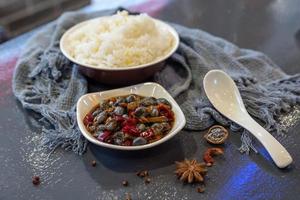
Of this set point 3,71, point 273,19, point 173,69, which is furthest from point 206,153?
point 273,19

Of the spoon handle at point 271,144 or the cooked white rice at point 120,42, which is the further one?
the cooked white rice at point 120,42

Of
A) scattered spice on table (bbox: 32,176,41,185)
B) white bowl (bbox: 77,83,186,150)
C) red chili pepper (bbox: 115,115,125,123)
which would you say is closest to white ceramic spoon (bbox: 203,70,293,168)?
white bowl (bbox: 77,83,186,150)

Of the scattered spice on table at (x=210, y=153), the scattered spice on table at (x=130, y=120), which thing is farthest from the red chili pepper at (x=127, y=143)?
the scattered spice on table at (x=210, y=153)

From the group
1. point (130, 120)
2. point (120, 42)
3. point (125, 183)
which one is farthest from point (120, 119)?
point (120, 42)

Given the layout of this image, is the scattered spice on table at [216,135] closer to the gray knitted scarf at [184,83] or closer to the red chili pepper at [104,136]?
the gray knitted scarf at [184,83]

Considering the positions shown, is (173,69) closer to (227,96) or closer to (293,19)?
(227,96)

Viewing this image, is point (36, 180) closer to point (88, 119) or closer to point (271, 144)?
point (88, 119)
